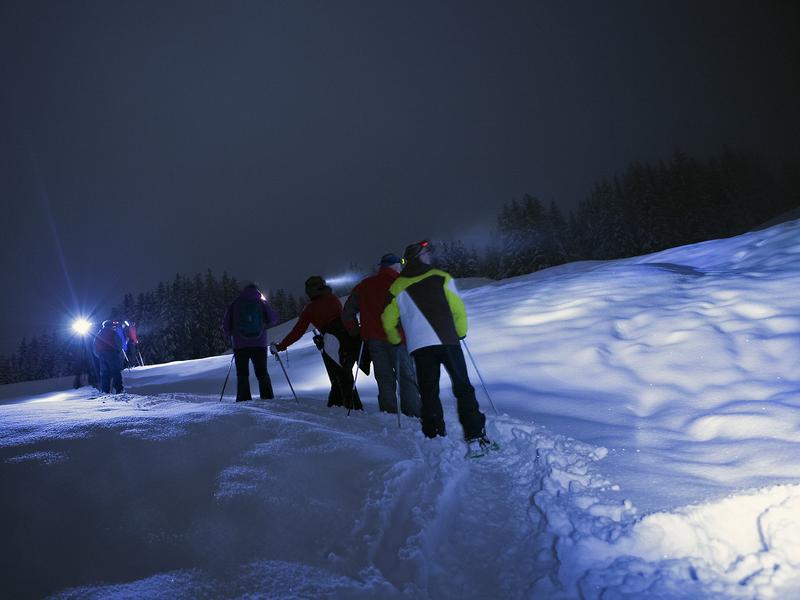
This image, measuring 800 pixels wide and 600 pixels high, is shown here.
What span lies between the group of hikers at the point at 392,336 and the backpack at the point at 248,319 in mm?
15

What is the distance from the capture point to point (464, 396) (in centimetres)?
448

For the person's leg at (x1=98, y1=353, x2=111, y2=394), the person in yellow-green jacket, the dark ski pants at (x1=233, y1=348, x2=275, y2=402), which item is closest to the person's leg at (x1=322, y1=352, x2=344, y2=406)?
the dark ski pants at (x1=233, y1=348, x2=275, y2=402)

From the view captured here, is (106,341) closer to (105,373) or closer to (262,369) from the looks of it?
(105,373)

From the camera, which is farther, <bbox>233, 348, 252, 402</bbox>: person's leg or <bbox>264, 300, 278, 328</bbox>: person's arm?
<bbox>264, 300, 278, 328</bbox>: person's arm

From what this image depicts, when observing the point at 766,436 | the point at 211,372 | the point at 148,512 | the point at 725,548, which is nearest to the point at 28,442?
the point at 148,512

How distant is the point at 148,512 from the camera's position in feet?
8.79

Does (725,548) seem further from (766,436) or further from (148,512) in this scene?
(148,512)

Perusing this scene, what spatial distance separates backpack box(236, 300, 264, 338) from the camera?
7.11 meters

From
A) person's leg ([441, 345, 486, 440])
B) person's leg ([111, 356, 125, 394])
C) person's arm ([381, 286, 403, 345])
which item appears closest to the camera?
person's leg ([441, 345, 486, 440])

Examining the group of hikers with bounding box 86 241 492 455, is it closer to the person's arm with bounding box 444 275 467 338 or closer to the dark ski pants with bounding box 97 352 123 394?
the person's arm with bounding box 444 275 467 338

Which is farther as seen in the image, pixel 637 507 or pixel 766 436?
pixel 766 436

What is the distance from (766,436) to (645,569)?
244cm

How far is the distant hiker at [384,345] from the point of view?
230 inches

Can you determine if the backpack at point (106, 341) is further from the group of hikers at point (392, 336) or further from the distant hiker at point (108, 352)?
the group of hikers at point (392, 336)
